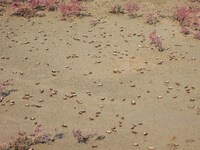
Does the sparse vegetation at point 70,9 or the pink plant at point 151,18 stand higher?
the pink plant at point 151,18

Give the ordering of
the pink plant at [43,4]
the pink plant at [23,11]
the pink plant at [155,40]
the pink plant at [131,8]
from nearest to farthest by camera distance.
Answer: the pink plant at [155,40]
the pink plant at [131,8]
the pink plant at [23,11]
the pink plant at [43,4]

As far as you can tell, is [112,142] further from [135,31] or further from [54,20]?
[54,20]

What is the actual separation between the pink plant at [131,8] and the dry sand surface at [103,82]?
1.64 feet

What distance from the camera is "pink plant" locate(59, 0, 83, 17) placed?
62.3ft

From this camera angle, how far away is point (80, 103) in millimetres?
12109

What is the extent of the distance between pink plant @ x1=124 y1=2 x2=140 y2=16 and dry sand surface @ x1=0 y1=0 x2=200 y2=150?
50 centimetres

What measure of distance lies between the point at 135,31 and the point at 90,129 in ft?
24.3

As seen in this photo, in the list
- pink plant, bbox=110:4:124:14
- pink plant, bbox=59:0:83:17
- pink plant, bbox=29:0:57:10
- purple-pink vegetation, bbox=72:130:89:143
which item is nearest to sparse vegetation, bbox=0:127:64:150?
purple-pink vegetation, bbox=72:130:89:143

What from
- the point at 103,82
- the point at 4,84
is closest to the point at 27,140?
the point at 4,84

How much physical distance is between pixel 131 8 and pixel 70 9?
10.2ft

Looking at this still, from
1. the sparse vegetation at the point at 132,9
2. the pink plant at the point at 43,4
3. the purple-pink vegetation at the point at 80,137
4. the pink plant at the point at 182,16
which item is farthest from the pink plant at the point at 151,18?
the purple-pink vegetation at the point at 80,137

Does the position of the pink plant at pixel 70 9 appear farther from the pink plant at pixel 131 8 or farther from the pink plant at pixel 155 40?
the pink plant at pixel 155 40

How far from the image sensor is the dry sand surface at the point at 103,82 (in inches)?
424

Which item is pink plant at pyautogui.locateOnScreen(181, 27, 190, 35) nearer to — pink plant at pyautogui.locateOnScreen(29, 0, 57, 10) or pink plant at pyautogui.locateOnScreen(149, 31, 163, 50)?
pink plant at pyautogui.locateOnScreen(149, 31, 163, 50)
